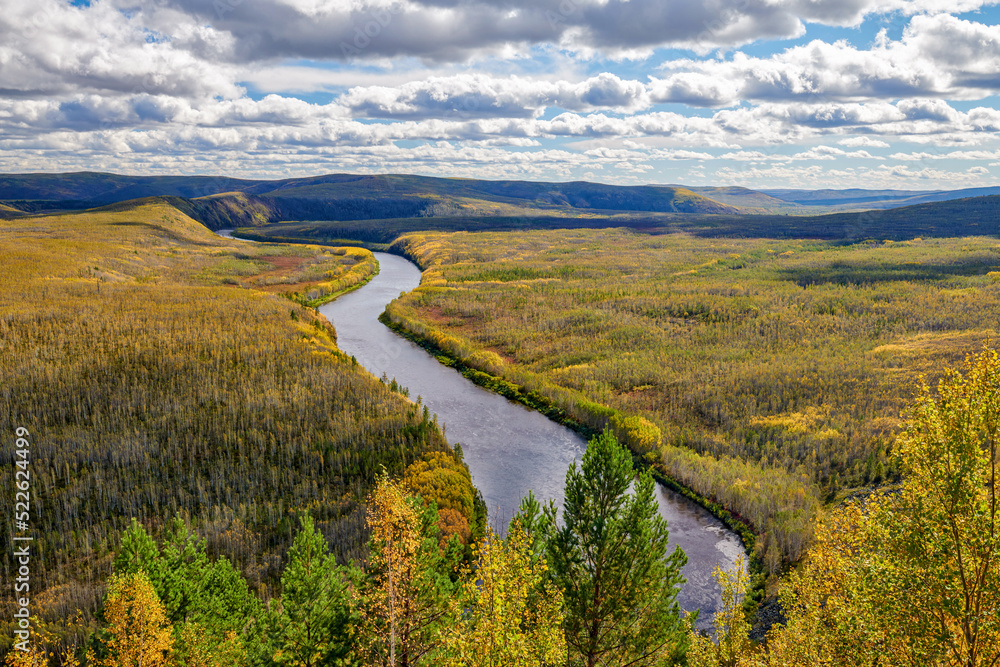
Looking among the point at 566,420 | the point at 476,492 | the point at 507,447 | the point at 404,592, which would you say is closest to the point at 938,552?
the point at 404,592

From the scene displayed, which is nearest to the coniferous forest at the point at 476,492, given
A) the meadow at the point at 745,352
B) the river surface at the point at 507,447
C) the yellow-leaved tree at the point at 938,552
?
the yellow-leaved tree at the point at 938,552

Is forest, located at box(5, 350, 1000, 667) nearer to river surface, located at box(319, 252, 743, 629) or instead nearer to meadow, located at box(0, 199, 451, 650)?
river surface, located at box(319, 252, 743, 629)

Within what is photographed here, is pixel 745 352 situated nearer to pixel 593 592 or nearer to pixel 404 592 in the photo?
pixel 593 592

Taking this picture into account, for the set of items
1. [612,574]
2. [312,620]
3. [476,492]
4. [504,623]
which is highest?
[504,623]

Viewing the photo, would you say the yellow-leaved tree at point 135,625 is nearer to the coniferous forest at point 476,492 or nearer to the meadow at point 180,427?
the coniferous forest at point 476,492

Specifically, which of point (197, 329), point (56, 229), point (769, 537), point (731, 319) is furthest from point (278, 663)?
point (56, 229)

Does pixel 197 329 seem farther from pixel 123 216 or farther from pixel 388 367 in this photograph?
pixel 123 216

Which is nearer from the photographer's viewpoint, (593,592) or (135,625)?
(135,625)
